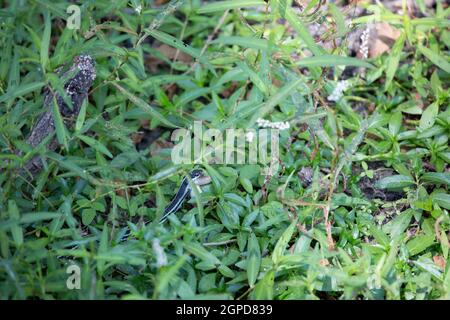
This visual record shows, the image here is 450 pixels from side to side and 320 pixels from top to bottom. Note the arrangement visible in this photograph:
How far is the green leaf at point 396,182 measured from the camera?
9.14ft

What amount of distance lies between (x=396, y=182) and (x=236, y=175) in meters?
0.70

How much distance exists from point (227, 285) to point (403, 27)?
1.55 metres

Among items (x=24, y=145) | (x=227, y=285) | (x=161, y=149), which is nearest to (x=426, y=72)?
(x=161, y=149)

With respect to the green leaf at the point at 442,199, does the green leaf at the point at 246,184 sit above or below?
above

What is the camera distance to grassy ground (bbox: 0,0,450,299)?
7.47 feet

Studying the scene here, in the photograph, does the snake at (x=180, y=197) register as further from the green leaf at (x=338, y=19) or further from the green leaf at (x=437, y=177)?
the green leaf at (x=437, y=177)

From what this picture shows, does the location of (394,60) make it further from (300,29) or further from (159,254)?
(159,254)

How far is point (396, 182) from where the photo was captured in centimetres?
280

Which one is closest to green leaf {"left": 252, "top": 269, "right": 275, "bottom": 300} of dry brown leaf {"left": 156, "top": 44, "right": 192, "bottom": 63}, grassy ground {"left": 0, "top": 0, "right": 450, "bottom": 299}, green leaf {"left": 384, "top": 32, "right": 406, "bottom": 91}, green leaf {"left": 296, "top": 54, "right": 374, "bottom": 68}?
grassy ground {"left": 0, "top": 0, "right": 450, "bottom": 299}

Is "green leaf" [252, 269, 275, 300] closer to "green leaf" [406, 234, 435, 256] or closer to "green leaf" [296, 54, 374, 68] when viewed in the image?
"green leaf" [406, 234, 435, 256]

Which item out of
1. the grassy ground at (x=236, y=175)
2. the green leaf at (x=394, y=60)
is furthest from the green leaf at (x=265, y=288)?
the green leaf at (x=394, y=60)

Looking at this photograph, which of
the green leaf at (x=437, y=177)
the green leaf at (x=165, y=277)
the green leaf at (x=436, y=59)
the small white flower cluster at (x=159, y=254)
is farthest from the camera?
the green leaf at (x=436, y=59)

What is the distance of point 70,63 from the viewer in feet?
8.64

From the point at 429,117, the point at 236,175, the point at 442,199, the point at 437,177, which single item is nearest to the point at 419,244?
the point at 442,199
